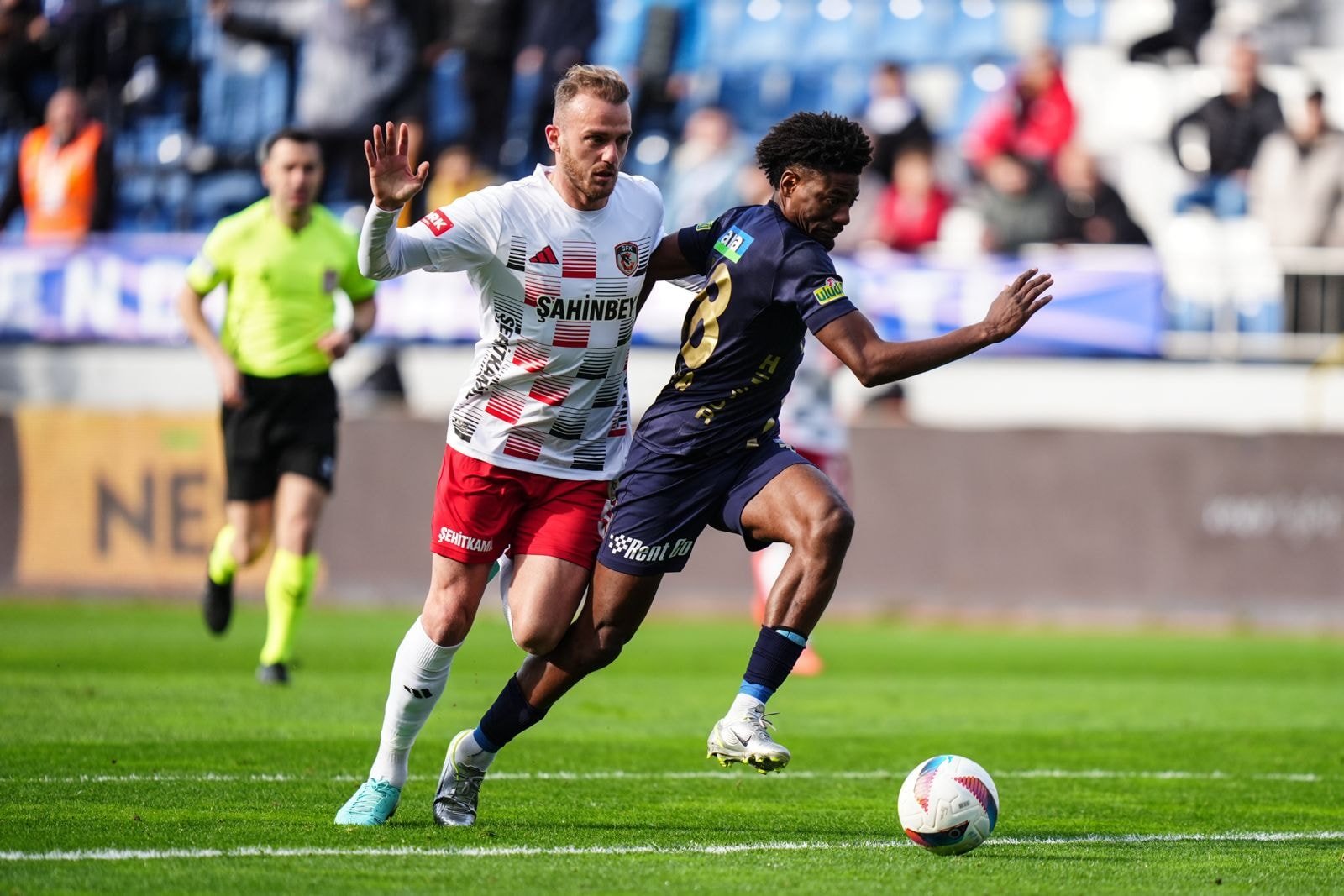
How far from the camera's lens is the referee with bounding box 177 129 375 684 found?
10.3 meters

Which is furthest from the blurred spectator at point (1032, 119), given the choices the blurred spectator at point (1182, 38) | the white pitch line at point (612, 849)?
the white pitch line at point (612, 849)

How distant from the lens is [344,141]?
Result: 20.6m

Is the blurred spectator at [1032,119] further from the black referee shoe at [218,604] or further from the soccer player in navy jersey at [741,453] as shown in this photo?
the soccer player in navy jersey at [741,453]

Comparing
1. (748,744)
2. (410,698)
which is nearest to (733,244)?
(748,744)

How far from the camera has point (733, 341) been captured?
20.9ft

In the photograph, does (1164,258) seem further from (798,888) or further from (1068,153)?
(798,888)

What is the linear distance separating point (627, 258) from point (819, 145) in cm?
74

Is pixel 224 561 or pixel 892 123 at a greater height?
pixel 892 123

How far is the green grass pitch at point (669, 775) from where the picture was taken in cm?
535

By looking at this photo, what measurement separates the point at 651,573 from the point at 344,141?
15.2 m

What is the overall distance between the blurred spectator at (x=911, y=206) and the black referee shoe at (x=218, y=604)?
10.1m

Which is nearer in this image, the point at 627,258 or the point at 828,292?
the point at 828,292

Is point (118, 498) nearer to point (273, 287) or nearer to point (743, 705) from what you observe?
point (273, 287)

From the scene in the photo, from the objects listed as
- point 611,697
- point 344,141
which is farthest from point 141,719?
point 344,141
